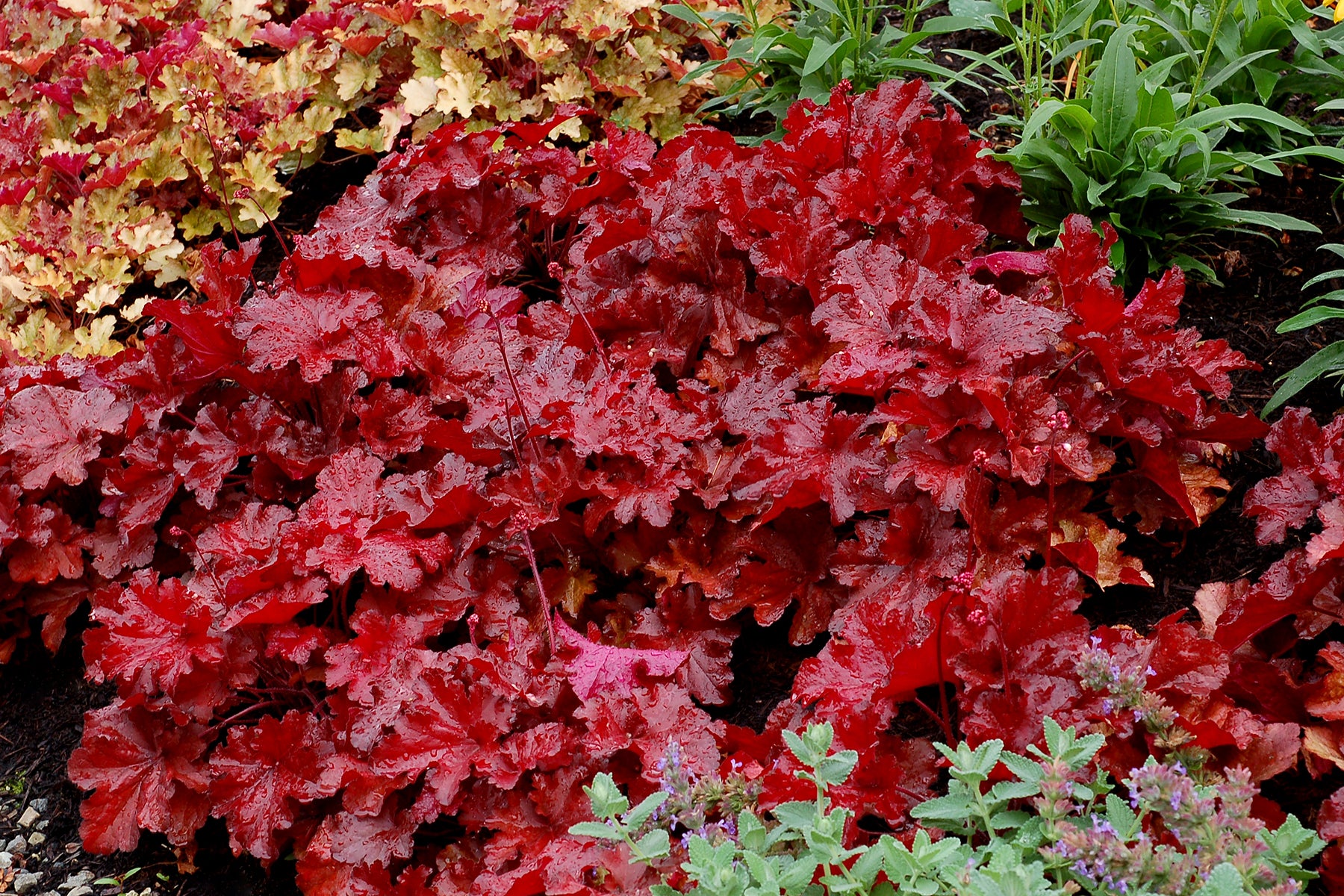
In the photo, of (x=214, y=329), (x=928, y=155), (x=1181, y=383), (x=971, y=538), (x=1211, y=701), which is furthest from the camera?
(x=928, y=155)

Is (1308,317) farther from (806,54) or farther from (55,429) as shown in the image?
(55,429)

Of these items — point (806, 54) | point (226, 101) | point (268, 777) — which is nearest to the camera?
point (268, 777)

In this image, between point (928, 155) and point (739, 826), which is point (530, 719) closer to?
point (739, 826)

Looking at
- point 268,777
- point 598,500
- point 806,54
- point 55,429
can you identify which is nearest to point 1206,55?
point 806,54

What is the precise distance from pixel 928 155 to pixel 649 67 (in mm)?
1260

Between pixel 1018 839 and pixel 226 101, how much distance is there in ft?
10.7

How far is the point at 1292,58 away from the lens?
9.66 feet

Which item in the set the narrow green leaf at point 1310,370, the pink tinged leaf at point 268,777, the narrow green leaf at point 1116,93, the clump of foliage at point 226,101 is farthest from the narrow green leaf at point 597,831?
the clump of foliage at point 226,101

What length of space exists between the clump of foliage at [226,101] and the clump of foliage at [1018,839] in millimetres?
2417

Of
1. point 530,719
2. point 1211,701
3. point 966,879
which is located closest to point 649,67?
point 530,719

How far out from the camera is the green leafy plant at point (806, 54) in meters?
3.27

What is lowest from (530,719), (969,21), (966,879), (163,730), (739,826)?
(163,730)

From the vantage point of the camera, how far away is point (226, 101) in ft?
12.0

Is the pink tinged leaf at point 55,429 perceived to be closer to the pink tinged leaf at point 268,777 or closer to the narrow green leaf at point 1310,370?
the pink tinged leaf at point 268,777
